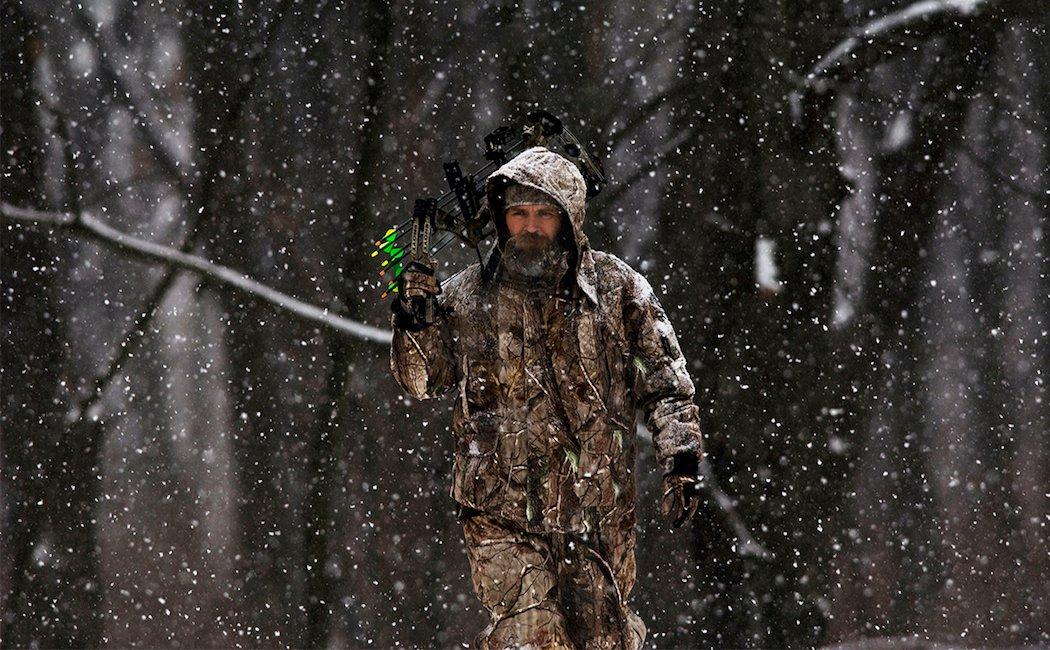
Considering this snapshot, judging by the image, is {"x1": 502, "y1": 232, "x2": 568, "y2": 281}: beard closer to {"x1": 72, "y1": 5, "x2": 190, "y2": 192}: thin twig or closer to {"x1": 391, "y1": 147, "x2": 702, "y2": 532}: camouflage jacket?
{"x1": 391, "y1": 147, "x2": 702, "y2": 532}: camouflage jacket

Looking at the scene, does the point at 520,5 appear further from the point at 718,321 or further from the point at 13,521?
the point at 13,521

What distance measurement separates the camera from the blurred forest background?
12.4ft

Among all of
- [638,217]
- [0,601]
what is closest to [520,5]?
[638,217]

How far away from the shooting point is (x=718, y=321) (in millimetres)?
3797

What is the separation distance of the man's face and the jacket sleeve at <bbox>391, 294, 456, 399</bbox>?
245 millimetres

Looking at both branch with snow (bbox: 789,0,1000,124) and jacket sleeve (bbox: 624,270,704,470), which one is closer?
jacket sleeve (bbox: 624,270,704,470)

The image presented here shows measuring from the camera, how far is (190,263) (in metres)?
3.86

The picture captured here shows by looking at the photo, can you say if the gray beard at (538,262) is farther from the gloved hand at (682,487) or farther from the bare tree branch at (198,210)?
the bare tree branch at (198,210)

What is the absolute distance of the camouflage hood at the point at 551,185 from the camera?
2.62 meters

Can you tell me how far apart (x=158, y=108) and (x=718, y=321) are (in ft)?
6.30

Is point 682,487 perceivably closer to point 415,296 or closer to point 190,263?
point 415,296

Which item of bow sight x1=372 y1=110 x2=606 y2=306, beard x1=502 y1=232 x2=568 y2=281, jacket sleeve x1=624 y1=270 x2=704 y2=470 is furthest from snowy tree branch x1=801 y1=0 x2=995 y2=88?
beard x1=502 y1=232 x2=568 y2=281

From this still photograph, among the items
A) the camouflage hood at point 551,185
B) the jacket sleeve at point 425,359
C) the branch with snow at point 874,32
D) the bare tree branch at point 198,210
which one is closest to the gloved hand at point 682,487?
the camouflage hood at point 551,185

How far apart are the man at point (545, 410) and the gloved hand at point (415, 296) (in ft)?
0.19
